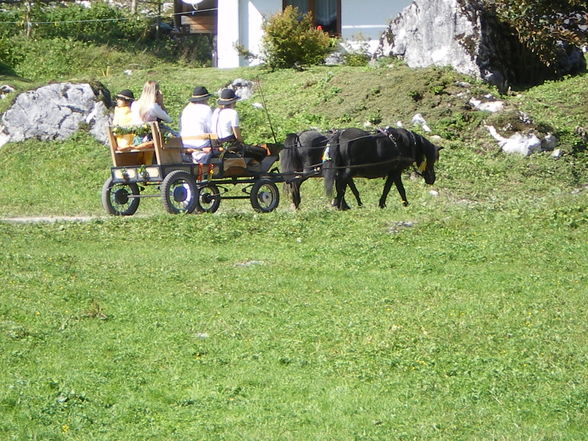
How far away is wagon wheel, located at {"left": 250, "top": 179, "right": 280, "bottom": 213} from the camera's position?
17.7 metres

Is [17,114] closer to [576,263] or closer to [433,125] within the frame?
[433,125]

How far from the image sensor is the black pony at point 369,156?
59.7ft

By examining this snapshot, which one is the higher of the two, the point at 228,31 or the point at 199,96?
the point at 228,31

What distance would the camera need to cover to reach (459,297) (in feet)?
35.8

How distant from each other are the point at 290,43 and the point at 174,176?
49.1 feet

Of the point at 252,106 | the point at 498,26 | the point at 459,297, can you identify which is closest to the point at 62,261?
the point at 459,297

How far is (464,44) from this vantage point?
87.1 ft

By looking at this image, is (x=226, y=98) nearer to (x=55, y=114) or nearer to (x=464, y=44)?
(x=55, y=114)

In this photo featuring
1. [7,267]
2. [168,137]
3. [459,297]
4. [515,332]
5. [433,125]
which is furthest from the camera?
[433,125]

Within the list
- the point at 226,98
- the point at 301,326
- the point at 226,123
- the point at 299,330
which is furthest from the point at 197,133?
the point at 299,330

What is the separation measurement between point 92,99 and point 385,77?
6.98 meters

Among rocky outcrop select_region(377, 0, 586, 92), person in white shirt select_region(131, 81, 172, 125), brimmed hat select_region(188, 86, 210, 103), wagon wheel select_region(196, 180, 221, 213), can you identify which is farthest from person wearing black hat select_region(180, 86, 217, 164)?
rocky outcrop select_region(377, 0, 586, 92)

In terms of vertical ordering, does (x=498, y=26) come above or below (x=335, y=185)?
above

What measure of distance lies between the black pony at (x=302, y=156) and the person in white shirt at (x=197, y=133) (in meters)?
1.66
